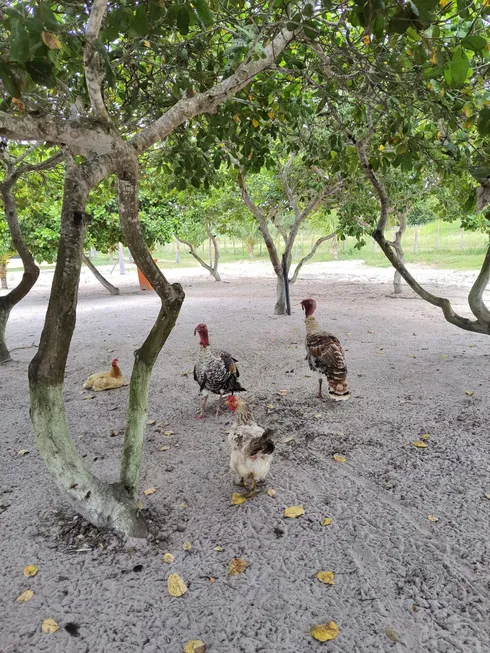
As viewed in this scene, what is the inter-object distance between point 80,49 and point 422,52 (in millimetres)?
2596

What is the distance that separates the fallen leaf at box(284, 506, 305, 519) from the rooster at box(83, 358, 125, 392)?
3.41m

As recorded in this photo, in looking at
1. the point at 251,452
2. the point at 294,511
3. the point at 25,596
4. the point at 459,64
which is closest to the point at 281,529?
the point at 294,511

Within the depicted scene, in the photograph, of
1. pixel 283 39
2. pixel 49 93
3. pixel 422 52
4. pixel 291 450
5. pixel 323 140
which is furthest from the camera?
pixel 323 140

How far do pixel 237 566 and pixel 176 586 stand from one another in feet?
1.19

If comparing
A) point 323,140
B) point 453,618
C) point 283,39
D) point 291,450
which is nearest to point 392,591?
point 453,618

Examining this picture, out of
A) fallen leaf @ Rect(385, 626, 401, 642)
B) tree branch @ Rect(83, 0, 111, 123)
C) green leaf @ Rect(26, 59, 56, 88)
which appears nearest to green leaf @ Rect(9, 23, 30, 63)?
green leaf @ Rect(26, 59, 56, 88)

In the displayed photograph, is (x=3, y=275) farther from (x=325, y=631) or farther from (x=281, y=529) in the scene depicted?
(x=325, y=631)

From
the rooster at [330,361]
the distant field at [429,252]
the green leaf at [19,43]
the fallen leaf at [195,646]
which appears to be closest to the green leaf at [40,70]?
the green leaf at [19,43]

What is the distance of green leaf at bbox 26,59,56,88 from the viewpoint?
202 cm

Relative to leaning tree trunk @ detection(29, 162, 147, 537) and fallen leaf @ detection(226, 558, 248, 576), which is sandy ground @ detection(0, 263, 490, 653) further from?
leaning tree trunk @ detection(29, 162, 147, 537)

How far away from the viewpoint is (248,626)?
2.12 m

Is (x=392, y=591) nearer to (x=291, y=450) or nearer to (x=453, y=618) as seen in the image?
(x=453, y=618)

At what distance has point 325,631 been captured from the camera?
2.05m

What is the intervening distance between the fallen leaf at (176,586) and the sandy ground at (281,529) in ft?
0.10
